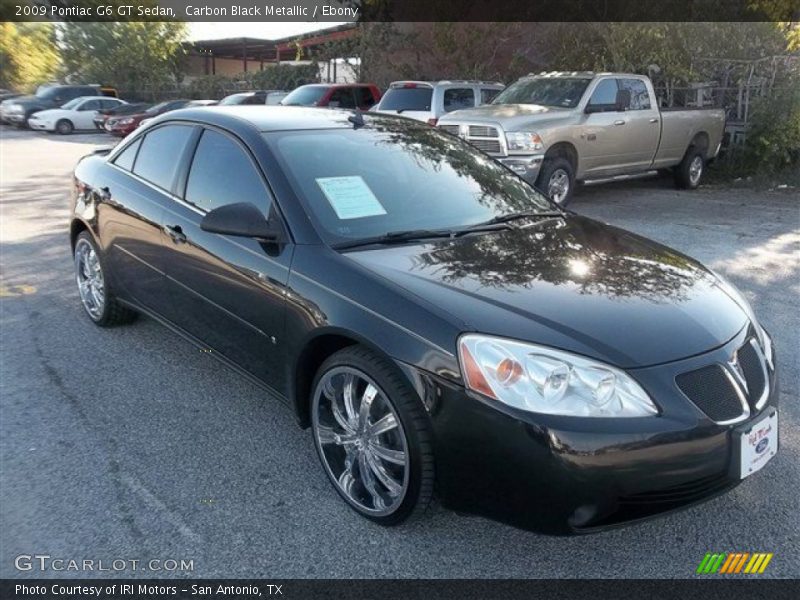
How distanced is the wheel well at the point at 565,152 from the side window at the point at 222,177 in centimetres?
670

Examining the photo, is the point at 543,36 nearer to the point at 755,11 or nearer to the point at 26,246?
the point at 755,11

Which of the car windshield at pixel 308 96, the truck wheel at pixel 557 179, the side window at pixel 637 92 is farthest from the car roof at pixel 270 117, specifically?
the car windshield at pixel 308 96

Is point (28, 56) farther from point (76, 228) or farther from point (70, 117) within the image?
point (76, 228)

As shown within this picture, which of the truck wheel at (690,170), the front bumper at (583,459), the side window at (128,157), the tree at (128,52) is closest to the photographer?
the front bumper at (583,459)

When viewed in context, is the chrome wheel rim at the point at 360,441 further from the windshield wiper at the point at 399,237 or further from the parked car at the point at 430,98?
the parked car at the point at 430,98

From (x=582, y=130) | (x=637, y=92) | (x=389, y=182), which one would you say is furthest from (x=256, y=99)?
(x=389, y=182)

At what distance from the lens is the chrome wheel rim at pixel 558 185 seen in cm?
998

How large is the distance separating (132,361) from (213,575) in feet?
7.53

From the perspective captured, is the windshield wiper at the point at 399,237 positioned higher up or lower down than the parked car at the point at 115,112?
higher up

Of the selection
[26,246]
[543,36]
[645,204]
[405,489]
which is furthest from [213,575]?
[543,36]

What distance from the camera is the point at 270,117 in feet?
13.0

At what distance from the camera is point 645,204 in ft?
36.2

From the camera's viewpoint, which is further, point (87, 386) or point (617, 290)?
point (87, 386)

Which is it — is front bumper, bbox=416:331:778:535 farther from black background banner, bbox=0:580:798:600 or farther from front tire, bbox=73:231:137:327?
front tire, bbox=73:231:137:327
